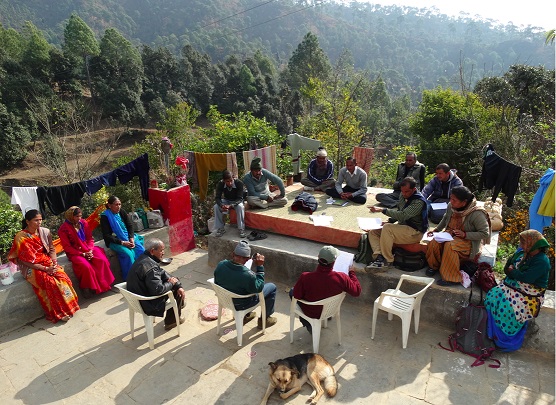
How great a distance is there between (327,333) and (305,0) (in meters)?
199

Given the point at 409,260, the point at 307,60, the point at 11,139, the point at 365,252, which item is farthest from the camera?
the point at 307,60

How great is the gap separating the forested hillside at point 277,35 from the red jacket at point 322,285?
93.8 m

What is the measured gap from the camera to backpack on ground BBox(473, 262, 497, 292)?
442 centimetres

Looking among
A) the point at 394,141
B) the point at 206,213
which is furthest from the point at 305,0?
the point at 206,213

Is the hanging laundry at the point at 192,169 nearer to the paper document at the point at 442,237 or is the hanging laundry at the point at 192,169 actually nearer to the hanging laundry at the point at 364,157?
the hanging laundry at the point at 364,157

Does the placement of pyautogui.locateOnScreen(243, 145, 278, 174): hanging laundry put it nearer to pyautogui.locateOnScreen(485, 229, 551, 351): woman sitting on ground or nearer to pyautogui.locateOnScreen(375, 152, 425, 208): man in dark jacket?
pyautogui.locateOnScreen(375, 152, 425, 208): man in dark jacket

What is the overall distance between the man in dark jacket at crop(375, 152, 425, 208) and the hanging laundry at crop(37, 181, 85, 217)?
18.0 feet

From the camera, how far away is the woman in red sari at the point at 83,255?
5.41 meters

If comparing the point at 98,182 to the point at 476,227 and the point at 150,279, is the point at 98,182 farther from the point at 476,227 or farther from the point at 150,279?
the point at 476,227

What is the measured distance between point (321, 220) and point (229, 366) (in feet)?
9.49

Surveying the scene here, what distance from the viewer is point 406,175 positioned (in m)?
6.93

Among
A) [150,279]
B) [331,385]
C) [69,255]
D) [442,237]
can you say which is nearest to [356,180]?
[442,237]

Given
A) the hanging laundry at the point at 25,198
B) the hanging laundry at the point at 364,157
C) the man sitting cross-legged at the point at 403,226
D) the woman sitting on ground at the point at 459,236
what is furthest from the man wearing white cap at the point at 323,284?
the hanging laundry at the point at 364,157

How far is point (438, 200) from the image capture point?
6285 millimetres
